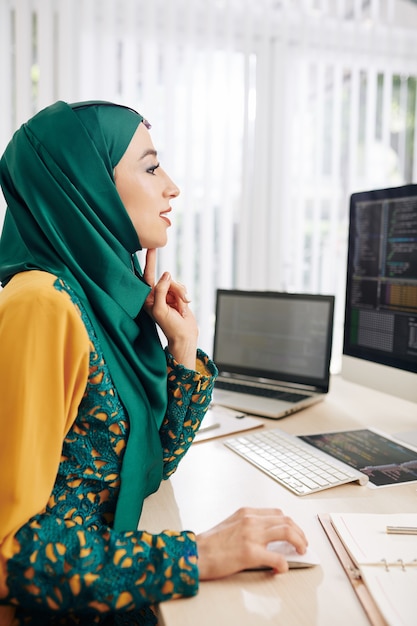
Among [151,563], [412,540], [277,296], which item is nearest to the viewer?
[151,563]

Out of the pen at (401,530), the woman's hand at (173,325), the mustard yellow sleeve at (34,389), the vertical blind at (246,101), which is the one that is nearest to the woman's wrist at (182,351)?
the woman's hand at (173,325)

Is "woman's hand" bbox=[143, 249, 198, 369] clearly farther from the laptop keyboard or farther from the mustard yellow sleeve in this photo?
the laptop keyboard

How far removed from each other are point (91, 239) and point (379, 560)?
0.66 metres

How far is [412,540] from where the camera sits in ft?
2.78

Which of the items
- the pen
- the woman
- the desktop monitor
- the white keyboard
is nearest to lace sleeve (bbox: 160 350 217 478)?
the woman

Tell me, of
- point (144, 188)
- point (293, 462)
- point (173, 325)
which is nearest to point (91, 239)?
point (144, 188)

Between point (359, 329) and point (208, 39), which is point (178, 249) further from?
point (359, 329)

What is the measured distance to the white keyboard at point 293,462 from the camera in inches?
41.9

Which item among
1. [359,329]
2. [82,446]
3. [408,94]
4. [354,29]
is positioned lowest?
[82,446]

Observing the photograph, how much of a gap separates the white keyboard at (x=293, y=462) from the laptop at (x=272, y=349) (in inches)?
9.4

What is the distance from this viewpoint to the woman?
2.40 feet

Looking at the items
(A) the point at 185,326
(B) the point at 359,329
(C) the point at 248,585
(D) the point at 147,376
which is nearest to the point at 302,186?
(B) the point at 359,329

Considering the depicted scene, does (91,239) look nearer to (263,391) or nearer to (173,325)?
(173,325)

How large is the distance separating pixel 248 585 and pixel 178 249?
1.97 meters
